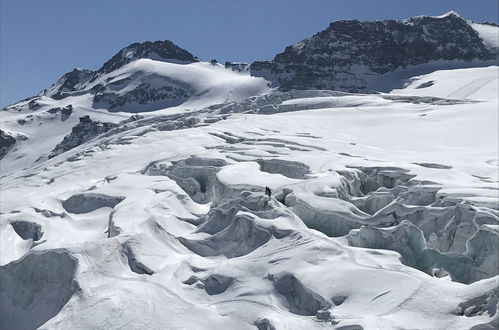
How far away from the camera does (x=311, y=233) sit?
13703 mm

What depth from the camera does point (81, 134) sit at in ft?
329

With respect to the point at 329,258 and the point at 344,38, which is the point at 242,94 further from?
the point at 329,258

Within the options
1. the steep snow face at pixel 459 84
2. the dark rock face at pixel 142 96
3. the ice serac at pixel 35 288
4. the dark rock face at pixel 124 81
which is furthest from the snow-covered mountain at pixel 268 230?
the dark rock face at pixel 124 81

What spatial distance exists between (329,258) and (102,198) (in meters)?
10.2

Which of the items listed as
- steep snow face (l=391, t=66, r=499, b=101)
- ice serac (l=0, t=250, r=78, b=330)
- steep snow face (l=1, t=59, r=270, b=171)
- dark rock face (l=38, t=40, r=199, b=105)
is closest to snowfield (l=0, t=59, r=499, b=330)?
ice serac (l=0, t=250, r=78, b=330)

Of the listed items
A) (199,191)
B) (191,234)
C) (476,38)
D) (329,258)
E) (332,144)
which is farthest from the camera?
(476,38)

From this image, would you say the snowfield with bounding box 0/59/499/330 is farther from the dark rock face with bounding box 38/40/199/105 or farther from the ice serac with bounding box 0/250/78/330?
the dark rock face with bounding box 38/40/199/105

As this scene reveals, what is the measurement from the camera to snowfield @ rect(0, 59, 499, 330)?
33.7 ft

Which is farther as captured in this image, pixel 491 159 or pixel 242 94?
pixel 242 94

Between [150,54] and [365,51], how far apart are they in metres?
57.1

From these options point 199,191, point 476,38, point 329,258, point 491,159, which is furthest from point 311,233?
point 476,38

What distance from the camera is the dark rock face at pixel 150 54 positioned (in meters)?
150

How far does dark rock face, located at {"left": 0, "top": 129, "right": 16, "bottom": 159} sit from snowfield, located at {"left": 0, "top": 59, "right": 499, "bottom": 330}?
8942cm

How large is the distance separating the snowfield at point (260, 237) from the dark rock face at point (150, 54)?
403 ft
